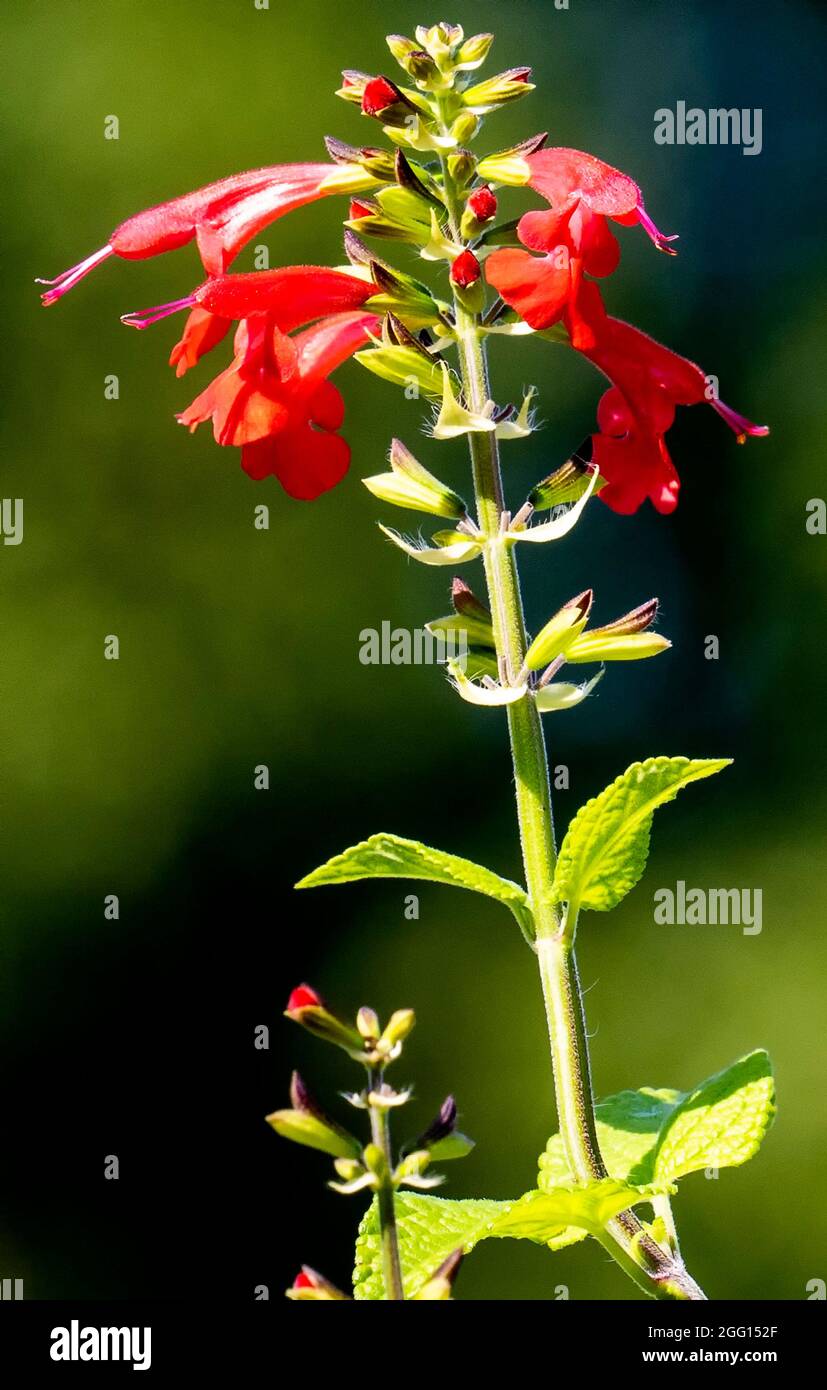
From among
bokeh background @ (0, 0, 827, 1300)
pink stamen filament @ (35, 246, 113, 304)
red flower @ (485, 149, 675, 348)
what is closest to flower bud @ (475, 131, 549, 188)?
red flower @ (485, 149, 675, 348)

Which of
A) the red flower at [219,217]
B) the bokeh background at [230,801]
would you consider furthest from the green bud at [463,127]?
the bokeh background at [230,801]

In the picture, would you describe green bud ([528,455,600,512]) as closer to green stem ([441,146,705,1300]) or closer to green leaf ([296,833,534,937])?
green stem ([441,146,705,1300])

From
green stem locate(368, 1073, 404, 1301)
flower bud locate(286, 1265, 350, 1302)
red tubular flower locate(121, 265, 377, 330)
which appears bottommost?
flower bud locate(286, 1265, 350, 1302)

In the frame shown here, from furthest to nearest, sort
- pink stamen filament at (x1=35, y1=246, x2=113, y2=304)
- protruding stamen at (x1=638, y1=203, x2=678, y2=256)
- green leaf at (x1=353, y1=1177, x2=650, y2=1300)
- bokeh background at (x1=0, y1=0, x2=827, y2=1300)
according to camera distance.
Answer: bokeh background at (x1=0, y1=0, x2=827, y2=1300) < pink stamen filament at (x1=35, y1=246, x2=113, y2=304) < protruding stamen at (x1=638, y1=203, x2=678, y2=256) < green leaf at (x1=353, y1=1177, x2=650, y2=1300)

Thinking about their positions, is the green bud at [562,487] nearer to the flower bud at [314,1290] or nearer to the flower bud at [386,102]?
the flower bud at [386,102]

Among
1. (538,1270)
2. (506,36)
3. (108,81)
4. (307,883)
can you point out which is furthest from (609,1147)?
(506,36)

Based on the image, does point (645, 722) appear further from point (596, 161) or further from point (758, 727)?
point (596, 161)

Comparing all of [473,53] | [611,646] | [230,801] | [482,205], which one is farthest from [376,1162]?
[230,801]
